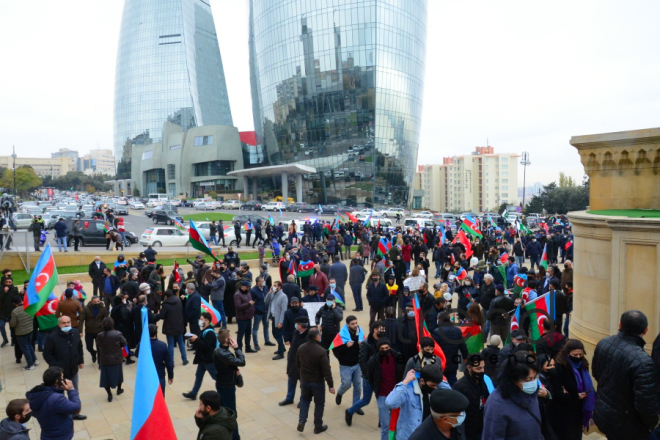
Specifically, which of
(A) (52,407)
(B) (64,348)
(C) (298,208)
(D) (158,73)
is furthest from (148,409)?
(D) (158,73)

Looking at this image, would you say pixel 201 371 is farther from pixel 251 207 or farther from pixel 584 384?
pixel 251 207

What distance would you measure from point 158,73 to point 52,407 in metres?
124

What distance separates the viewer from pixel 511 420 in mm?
3713

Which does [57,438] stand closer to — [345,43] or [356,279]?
Answer: [356,279]

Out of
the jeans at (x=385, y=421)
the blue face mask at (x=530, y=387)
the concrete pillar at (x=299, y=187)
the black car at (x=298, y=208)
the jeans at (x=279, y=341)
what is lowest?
the jeans at (x=279, y=341)

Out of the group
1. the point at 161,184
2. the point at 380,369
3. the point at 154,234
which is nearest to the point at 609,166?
the point at 380,369

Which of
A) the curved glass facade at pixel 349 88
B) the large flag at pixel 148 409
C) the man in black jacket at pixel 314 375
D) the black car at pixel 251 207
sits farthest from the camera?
the curved glass facade at pixel 349 88

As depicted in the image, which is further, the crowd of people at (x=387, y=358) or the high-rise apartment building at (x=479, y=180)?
the high-rise apartment building at (x=479, y=180)

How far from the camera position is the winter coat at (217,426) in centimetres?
434

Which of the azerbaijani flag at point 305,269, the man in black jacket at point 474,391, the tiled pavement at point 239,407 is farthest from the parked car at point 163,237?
the man in black jacket at point 474,391

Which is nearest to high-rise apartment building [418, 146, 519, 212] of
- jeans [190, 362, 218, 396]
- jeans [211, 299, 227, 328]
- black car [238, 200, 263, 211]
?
black car [238, 200, 263, 211]

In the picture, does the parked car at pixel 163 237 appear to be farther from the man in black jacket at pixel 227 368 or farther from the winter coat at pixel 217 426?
the winter coat at pixel 217 426

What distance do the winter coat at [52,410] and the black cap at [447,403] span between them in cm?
412

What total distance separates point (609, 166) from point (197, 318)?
28.4 feet
